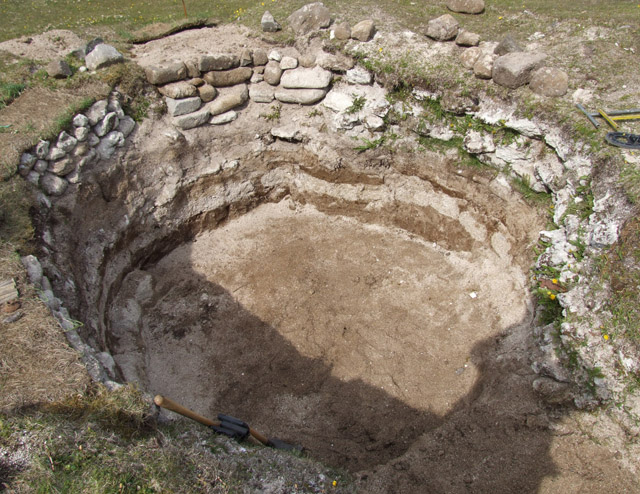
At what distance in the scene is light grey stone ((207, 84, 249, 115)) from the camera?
9.10m

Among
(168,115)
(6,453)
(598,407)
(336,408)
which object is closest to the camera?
(6,453)

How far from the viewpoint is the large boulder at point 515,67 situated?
7.80 metres

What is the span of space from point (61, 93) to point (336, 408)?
25.4ft

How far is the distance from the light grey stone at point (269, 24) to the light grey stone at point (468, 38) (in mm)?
4215

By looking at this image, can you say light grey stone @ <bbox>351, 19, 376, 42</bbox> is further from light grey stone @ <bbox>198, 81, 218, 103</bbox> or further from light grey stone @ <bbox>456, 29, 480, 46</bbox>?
light grey stone @ <bbox>198, 81, 218, 103</bbox>

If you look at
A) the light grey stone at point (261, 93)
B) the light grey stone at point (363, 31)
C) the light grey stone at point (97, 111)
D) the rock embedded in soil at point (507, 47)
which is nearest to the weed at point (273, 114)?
the light grey stone at point (261, 93)

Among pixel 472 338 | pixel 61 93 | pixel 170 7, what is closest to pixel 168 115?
pixel 61 93

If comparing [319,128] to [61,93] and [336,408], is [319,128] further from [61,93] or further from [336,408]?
[336,408]

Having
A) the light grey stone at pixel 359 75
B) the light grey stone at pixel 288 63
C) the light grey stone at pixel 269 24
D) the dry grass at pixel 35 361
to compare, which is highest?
the light grey stone at pixel 269 24

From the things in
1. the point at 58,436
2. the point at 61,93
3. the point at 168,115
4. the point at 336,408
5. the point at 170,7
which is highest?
the point at 170,7

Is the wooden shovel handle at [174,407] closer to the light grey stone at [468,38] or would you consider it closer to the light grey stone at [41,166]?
the light grey stone at [41,166]

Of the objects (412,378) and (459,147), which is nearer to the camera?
(412,378)

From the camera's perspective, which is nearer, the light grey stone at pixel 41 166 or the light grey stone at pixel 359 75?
the light grey stone at pixel 41 166

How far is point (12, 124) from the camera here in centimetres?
725
